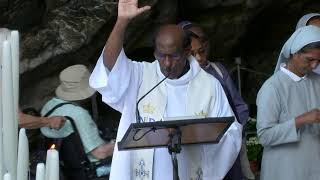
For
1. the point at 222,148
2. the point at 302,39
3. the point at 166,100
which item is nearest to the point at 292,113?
the point at 302,39

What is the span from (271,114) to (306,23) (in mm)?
1141

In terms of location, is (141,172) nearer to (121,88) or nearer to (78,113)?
(121,88)

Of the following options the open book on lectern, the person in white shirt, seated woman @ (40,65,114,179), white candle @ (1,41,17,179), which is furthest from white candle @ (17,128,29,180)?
seated woman @ (40,65,114,179)

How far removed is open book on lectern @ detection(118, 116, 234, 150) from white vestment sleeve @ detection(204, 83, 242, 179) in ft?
0.81

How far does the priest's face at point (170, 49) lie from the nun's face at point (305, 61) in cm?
93

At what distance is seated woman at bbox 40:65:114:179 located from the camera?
4.21 meters

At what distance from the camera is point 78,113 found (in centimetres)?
421

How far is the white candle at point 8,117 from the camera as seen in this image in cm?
98

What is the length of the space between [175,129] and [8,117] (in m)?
1.76

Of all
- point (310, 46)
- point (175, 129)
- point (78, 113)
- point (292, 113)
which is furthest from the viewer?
point (78, 113)

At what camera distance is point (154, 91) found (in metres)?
3.17

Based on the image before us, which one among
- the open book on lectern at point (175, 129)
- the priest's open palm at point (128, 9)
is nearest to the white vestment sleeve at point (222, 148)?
the open book on lectern at point (175, 129)

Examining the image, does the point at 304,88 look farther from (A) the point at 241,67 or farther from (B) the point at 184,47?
(A) the point at 241,67

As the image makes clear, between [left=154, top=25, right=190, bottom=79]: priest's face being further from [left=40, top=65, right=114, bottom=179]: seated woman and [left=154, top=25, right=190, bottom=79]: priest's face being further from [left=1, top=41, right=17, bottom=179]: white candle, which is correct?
[left=1, top=41, right=17, bottom=179]: white candle
